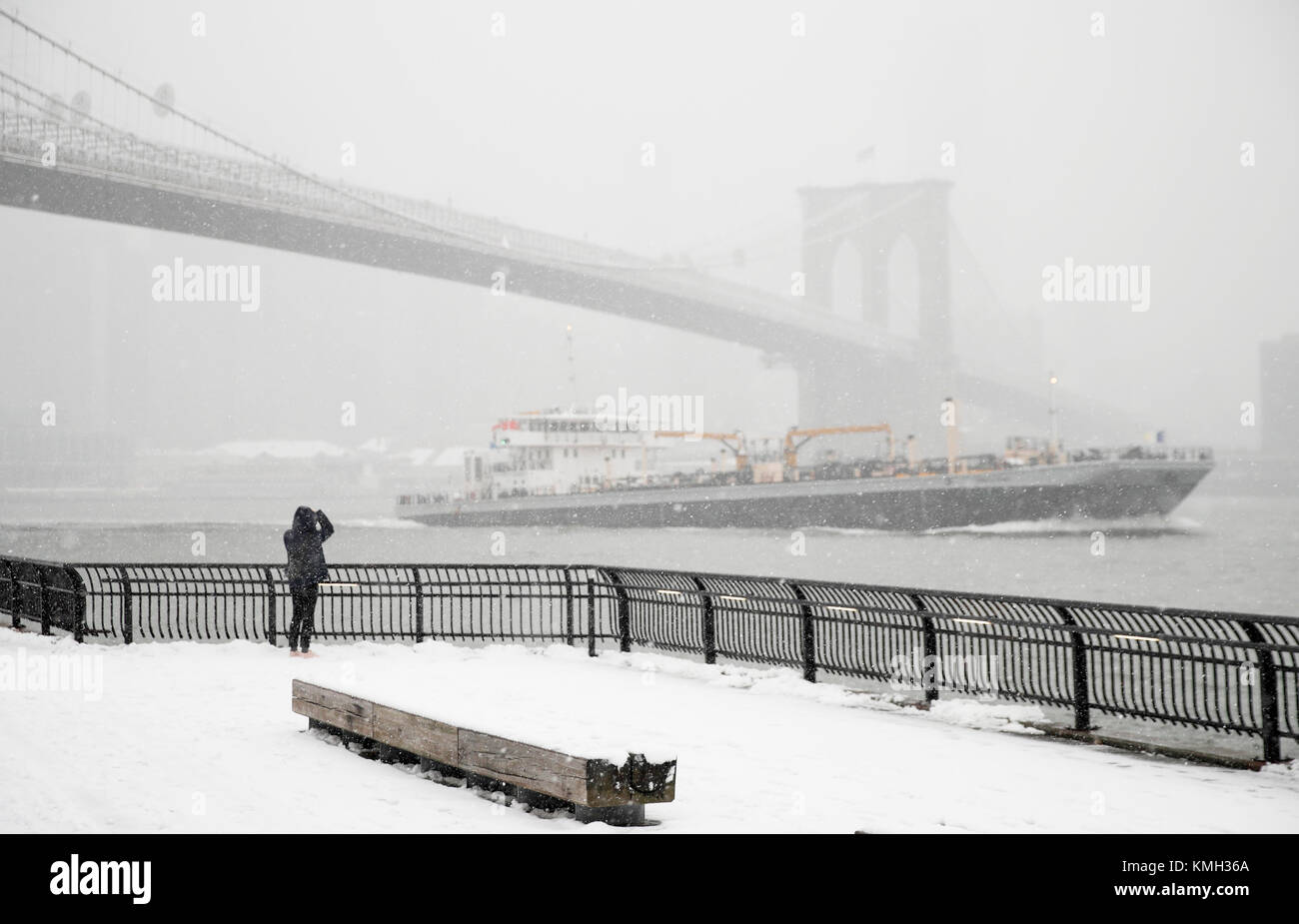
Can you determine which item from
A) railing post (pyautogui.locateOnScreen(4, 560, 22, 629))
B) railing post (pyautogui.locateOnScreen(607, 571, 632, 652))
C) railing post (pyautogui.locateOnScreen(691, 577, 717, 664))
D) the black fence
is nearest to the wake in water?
railing post (pyautogui.locateOnScreen(607, 571, 632, 652))

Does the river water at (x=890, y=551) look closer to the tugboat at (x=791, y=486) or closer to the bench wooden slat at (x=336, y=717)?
the tugboat at (x=791, y=486)

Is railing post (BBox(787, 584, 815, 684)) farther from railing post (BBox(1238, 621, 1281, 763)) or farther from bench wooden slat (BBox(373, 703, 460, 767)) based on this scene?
bench wooden slat (BBox(373, 703, 460, 767))

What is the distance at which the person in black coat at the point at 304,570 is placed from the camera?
10922 mm

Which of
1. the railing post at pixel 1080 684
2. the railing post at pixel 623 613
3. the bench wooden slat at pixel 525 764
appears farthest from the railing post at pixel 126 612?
the railing post at pixel 1080 684

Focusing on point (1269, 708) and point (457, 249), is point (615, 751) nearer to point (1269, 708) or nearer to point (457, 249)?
point (1269, 708)

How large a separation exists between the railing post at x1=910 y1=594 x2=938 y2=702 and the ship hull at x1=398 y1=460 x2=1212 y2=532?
4332 cm

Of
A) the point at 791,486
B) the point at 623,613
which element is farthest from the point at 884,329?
the point at 623,613

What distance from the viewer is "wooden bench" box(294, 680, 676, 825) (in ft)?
16.3

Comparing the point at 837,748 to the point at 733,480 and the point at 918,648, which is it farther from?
the point at 733,480

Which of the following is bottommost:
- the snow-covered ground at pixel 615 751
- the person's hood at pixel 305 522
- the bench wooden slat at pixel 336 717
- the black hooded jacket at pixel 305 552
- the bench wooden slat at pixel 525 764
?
the snow-covered ground at pixel 615 751

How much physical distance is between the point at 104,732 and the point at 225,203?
1693 inches

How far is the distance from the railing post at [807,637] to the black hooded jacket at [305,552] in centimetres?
431
